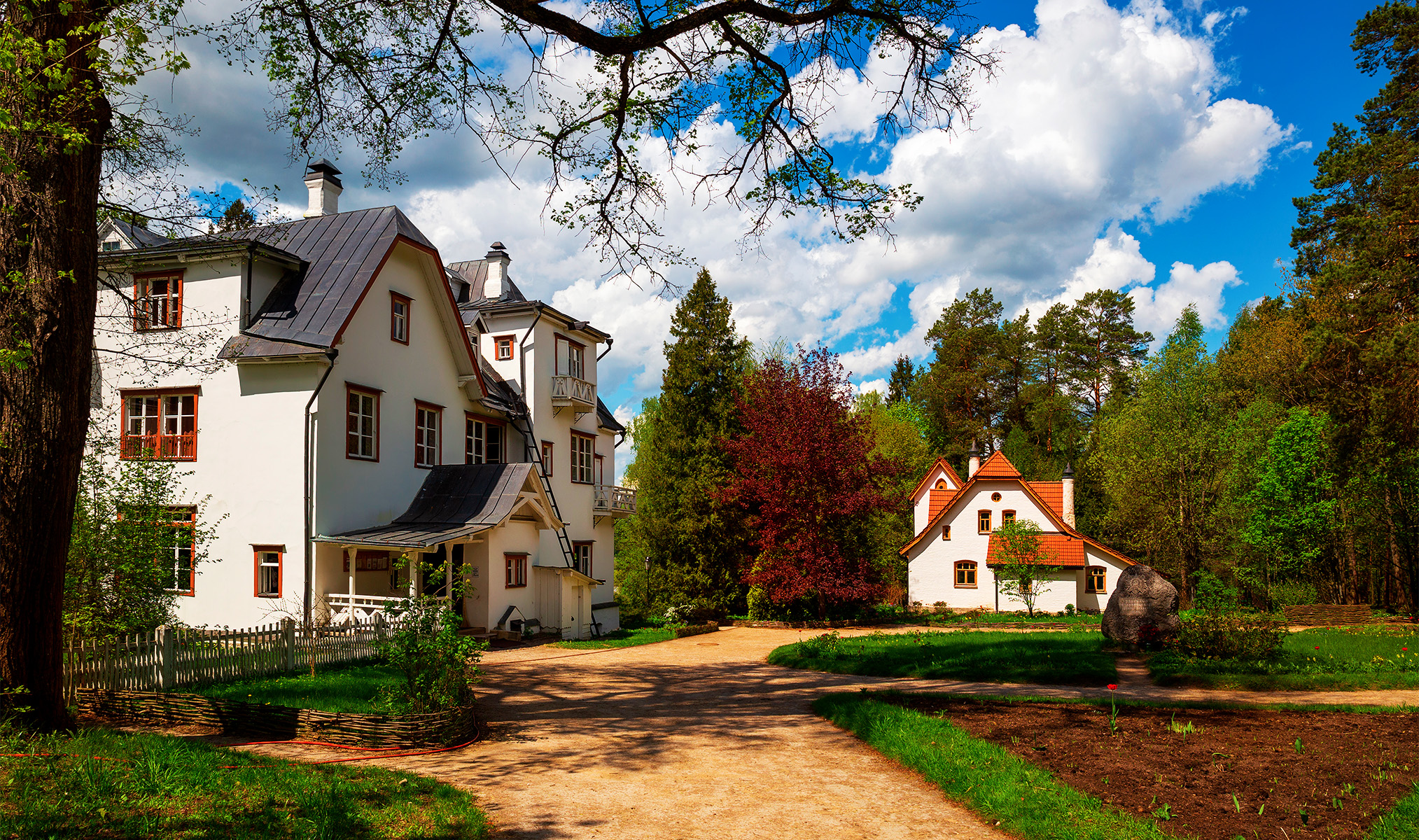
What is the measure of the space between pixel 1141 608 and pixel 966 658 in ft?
12.9

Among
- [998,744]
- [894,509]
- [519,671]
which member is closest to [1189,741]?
[998,744]

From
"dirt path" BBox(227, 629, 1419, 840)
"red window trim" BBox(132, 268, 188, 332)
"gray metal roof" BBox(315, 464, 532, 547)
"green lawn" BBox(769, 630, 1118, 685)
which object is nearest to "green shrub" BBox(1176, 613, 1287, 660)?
"green lawn" BBox(769, 630, 1118, 685)

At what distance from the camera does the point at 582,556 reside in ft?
97.1

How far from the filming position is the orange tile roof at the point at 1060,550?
3803 centimetres

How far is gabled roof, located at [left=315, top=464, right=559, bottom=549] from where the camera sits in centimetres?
1975

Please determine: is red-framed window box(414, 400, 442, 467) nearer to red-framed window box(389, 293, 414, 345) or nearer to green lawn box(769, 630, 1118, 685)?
red-framed window box(389, 293, 414, 345)

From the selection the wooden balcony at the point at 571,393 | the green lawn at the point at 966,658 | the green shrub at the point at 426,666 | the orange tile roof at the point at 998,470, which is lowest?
the green lawn at the point at 966,658

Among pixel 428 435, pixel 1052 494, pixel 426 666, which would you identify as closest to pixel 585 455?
pixel 428 435

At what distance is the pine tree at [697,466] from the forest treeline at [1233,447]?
0.09 m

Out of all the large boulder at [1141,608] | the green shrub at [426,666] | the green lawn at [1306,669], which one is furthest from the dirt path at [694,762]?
the large boulder at [1141,608]

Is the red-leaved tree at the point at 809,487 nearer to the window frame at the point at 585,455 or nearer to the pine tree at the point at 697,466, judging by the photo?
the pine tree at the point at 697,466

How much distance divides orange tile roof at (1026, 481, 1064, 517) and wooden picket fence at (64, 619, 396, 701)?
35.5m

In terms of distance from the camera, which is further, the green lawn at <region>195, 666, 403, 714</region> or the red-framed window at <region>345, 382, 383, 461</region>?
the red-framed window at <region>345, 382, 383, 461</region>

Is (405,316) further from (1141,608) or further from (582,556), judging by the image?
(1141,608)
